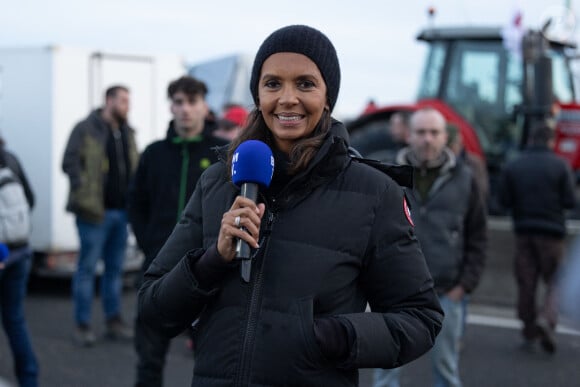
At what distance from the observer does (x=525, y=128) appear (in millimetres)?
9727

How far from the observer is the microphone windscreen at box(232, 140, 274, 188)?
80.6 inches

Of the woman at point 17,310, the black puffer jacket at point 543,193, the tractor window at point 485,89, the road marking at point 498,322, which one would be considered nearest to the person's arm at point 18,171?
the woman at point 17,310

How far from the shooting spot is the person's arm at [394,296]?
208cm

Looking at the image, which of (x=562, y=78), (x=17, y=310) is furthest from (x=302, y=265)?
(x=562, y=78)

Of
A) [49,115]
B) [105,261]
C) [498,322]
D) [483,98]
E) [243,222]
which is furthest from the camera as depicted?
[483,98]

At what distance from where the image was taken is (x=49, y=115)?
8914mm

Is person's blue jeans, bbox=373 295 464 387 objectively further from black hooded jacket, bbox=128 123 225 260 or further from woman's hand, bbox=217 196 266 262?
woman's hand, bbox=217 196 266 262

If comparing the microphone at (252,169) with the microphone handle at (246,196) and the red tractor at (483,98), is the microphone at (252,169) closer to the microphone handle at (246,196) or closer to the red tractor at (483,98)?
the microphone handle at (246,196)

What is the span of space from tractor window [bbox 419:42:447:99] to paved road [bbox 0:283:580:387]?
3519 mm

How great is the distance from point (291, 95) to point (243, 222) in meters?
0.42

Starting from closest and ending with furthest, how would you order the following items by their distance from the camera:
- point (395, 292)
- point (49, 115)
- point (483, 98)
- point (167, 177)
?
1. point (395, 292)
2. point (167, 177)
3. point (49, 115)
4. point (483, 98)

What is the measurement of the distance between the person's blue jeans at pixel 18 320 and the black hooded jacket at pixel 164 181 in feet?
2.36

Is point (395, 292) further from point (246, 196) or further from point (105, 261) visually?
point (105, 261)

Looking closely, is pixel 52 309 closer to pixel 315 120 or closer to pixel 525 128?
pixel 525 128
